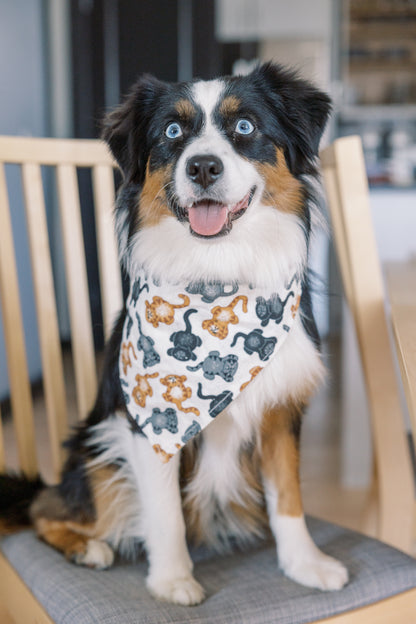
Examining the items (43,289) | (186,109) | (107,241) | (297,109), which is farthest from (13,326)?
(297,109)

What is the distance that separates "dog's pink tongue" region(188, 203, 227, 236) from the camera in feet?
3.53

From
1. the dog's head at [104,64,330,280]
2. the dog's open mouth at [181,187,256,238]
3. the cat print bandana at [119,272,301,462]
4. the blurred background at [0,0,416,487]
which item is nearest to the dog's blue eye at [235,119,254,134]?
the dog's head at [104,64,330,280]

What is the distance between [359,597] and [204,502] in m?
0.32

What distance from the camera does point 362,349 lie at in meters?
1.24

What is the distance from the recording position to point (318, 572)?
984mm

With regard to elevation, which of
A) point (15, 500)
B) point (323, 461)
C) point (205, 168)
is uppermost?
point (205, 168)

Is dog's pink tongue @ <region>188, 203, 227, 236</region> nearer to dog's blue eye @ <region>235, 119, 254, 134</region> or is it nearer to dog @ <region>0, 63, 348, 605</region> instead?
A: dog @ <region>0, 63, 348, 605</region>

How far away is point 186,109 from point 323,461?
180 centimetres

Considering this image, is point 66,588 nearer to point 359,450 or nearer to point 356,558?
point 356,558

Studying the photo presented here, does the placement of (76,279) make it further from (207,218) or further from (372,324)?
A: (372,324)

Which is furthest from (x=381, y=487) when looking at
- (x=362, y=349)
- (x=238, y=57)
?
(x=238, y=57)

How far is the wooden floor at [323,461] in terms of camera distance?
2186 mm

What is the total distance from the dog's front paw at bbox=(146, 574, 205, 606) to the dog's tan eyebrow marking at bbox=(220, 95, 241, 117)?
0.73 meters

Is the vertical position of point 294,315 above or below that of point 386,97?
below
